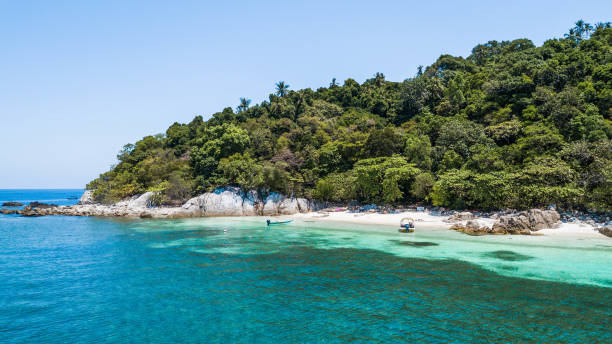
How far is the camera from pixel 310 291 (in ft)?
47.1

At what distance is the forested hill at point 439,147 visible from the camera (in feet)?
103

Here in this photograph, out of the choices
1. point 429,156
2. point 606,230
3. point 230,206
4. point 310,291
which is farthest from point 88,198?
point 606,230

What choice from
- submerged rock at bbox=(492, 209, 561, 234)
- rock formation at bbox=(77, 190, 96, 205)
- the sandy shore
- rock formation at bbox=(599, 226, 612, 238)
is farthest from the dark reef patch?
rock formation at bbox=(77, 190, 96, 205)

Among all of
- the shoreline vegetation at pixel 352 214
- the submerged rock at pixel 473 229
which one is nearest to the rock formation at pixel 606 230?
the shoreline vegetation at pixel 352 214

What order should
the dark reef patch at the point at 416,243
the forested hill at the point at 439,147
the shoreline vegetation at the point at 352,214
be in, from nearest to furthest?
the dark reef patch at the point at 416,243 < the shoreline vegetation at the point at 352,214 < the forested hill at the point at 439,147

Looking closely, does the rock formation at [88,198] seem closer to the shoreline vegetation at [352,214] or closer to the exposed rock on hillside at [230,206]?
the shoreline vegetation at [352,214]

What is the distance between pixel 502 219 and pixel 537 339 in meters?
21.5

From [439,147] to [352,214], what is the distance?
14.9 meters

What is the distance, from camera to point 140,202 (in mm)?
50906

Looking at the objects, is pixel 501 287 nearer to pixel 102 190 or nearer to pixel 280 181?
pixel 280 181

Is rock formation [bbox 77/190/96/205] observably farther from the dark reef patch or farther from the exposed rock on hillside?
the dark reef patch

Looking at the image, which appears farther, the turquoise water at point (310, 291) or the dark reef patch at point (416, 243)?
the dark reef patch at point (416, 243)

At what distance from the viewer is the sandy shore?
2561cm

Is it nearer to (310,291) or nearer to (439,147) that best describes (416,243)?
(310,291)
